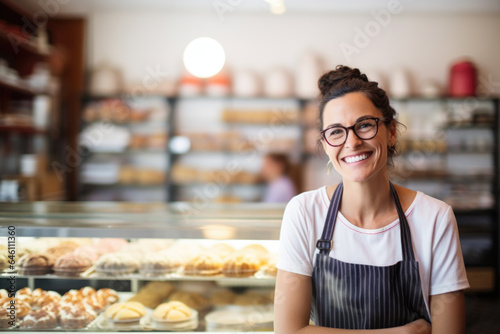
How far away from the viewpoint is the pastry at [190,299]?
175 cm

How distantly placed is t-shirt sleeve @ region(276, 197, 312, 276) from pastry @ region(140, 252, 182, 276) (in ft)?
2.15

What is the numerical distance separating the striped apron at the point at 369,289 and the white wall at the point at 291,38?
164 inches

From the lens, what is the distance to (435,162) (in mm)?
4938

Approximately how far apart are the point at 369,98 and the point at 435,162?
13.6ft

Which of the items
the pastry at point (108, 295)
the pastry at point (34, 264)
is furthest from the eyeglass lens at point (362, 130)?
the pastry at point (34, 264)

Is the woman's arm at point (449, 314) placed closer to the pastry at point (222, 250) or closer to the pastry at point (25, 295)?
the pastry at point (222, 250)

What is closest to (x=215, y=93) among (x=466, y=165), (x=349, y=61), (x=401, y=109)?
(x=349, y=61)

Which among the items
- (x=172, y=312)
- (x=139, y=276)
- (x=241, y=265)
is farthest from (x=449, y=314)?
(x=139, y=276)

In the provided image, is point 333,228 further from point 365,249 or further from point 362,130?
point 362,130

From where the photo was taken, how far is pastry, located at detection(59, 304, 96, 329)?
1677 millimetres

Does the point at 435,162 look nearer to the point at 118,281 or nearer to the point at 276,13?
the point at 276,13

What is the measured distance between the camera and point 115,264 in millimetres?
1699

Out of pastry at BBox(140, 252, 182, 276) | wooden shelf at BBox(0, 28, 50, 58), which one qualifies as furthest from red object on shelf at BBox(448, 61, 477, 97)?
wooden shelf at BBox(0, 28, 50, 58)

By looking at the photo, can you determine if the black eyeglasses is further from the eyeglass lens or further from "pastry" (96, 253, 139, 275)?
"pastry" (96, 253, 139, 275)
